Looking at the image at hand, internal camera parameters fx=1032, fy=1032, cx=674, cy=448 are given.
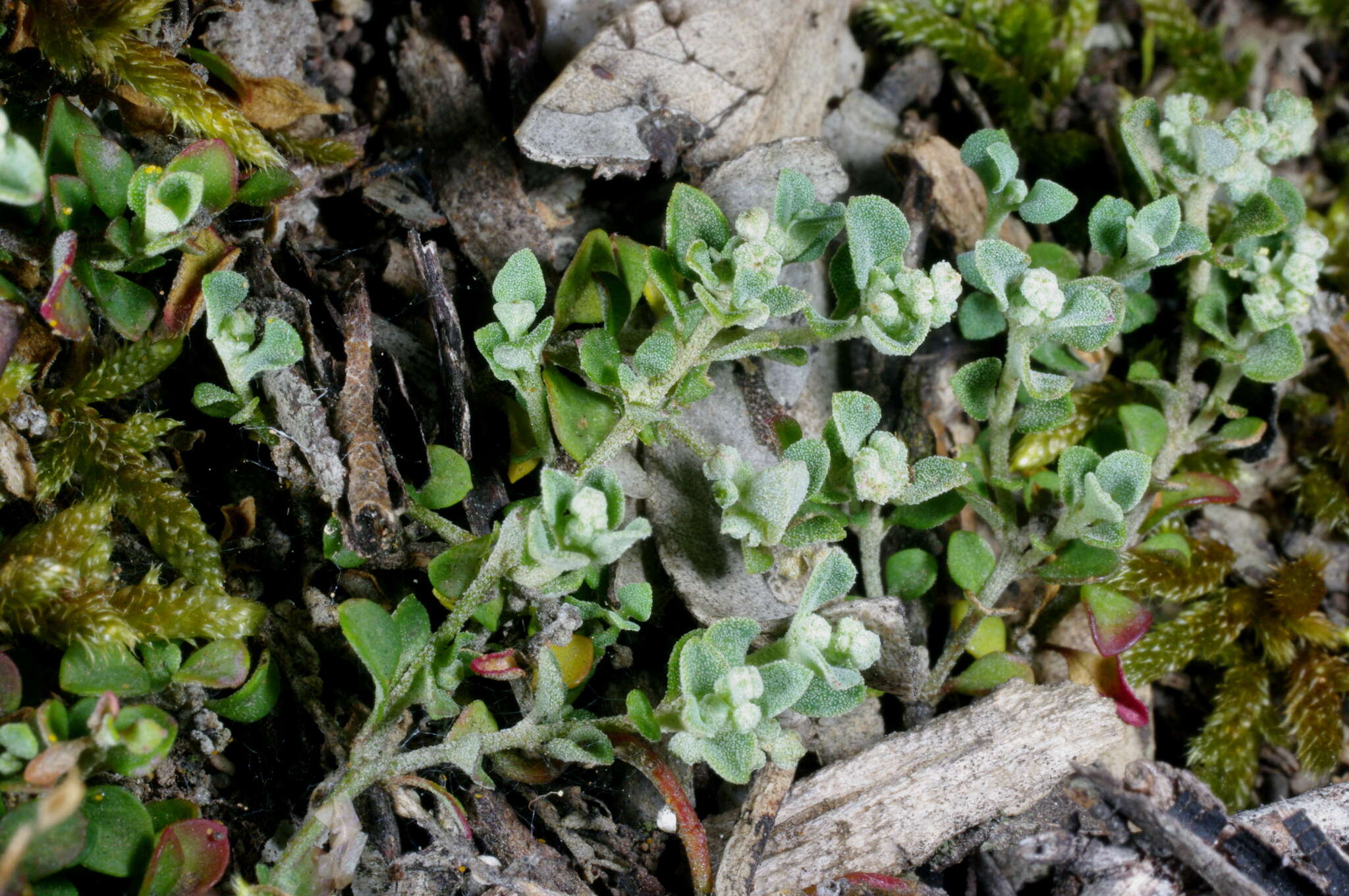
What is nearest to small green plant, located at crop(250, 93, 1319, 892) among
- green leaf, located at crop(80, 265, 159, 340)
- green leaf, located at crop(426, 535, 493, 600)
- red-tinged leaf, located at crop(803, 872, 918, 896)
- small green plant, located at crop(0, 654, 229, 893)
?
green leaf, located at crop(426, 535, 493, 600)

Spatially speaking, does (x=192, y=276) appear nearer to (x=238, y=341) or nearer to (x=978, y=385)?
(x=238, y=341)

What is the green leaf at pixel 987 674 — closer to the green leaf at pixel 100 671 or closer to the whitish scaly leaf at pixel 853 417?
the whitish scaly leaf at pixel 853 417

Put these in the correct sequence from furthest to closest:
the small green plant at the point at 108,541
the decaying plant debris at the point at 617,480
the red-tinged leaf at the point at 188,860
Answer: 1. the decaying plant debris at the point at 617,480
2. the small green plant at the point at 108,541
3. the red-tinged leaf at the point at 188,860

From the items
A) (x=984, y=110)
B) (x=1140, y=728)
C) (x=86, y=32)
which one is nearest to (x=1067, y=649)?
(x=1140, y=728)

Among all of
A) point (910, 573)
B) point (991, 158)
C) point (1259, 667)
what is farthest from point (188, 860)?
point (1259, 667)

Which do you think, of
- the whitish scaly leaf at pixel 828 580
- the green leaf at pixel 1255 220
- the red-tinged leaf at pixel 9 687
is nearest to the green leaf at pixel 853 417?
the whitish scaly leaf at pixel 828 580

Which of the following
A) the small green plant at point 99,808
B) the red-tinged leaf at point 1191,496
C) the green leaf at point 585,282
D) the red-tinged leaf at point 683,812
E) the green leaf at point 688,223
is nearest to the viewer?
the small green plant at point 99,808

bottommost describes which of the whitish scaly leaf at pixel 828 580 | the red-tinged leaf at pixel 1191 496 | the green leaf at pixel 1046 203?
the red-tinged leaf at pixel 1191 496

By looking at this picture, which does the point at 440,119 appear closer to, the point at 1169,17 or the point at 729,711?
the point at 729,711
